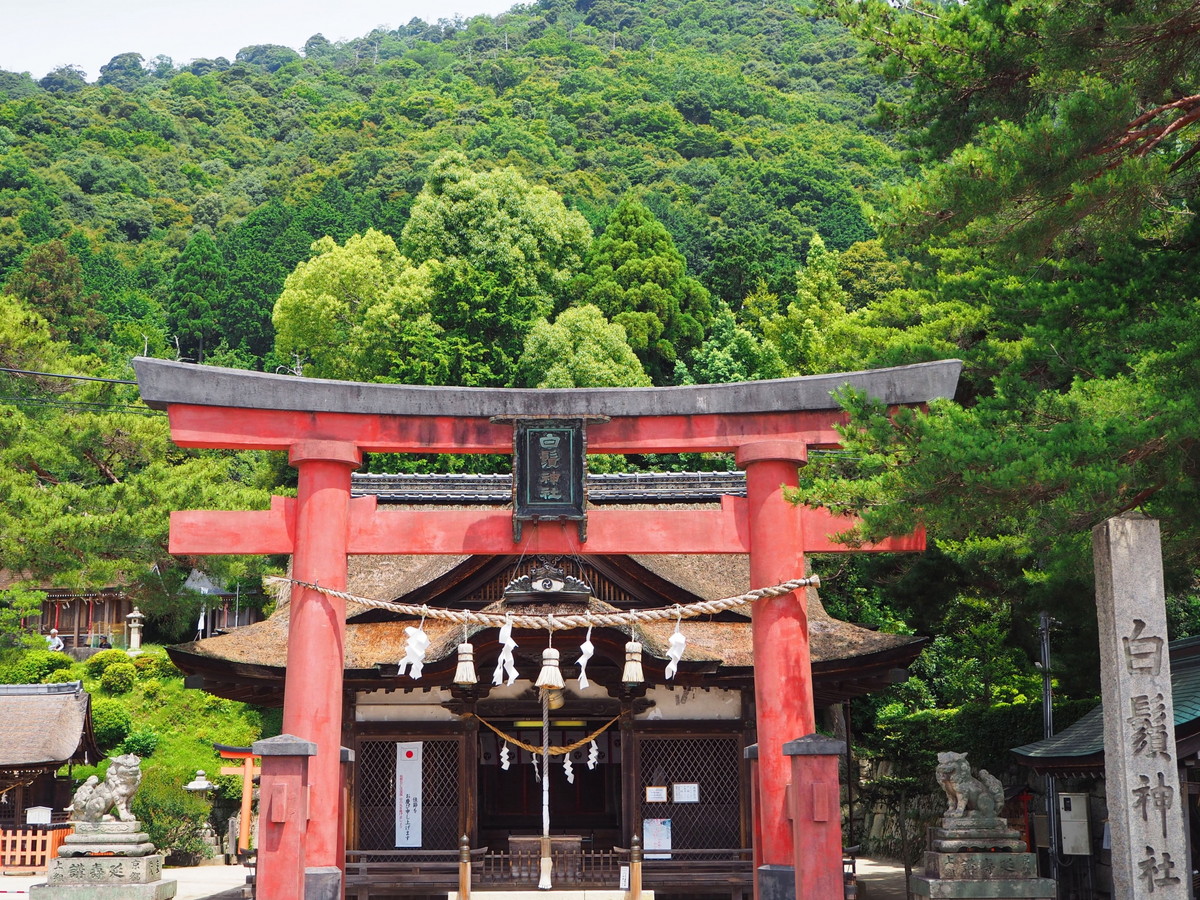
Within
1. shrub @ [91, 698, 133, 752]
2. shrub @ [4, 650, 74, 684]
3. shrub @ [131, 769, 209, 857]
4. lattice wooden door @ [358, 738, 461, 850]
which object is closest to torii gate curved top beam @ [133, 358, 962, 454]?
lattice wooden door @ [358, 738, 461, 850]

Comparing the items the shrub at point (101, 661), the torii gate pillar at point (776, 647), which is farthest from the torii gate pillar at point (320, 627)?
the shrub at point (101, 661)

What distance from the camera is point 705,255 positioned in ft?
184

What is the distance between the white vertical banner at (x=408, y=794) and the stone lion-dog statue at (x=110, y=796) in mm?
3635

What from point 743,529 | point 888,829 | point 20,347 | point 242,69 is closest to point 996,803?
point 743,529

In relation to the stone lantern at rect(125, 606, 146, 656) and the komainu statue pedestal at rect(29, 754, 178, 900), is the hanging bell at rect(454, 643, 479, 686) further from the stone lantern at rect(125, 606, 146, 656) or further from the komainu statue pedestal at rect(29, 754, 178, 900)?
the stone lantern at rect(125, 606, 146, 656)

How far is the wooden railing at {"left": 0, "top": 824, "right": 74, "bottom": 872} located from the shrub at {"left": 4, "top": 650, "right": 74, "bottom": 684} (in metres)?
9.09

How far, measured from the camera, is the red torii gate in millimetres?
12031

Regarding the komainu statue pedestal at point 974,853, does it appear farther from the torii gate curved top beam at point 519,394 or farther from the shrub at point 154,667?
the shrub at point 154,667

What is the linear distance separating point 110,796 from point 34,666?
20611 millimetres

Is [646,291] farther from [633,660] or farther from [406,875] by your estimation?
[633,660]

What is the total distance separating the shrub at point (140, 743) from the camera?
2891 cm

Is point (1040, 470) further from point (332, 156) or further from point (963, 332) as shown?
point (332, 156)

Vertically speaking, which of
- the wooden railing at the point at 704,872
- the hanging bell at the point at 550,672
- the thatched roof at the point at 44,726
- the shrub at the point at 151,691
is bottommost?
the wooden railing at the point at 704,872

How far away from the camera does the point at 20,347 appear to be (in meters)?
32.5
